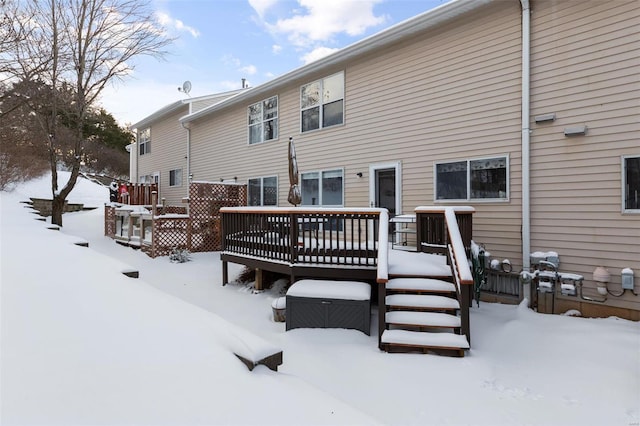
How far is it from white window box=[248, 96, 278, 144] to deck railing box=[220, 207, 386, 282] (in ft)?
13.1

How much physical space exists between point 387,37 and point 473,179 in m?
3.41

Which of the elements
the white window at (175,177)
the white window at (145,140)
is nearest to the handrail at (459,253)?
the white window at (175,177)

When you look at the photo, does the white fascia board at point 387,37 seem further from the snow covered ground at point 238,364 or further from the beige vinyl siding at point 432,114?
the snow covered ground at point 238,364

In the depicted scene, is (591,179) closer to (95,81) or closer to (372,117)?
(372,117)

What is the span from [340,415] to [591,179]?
18.0 ft

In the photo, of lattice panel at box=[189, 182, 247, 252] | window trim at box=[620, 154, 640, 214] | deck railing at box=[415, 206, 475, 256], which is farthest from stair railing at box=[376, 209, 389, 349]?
lattice panel at box=[189, 182, 247, 252]

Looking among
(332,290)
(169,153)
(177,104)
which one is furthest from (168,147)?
(332,290)

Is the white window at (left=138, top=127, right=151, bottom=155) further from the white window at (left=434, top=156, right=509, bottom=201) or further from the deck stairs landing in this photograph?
the deck stairs landing

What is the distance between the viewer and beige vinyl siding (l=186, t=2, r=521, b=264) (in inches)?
228

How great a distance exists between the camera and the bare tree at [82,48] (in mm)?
11047

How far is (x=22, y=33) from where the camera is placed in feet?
25.1

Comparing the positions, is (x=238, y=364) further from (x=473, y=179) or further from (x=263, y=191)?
(x=263, y=191)

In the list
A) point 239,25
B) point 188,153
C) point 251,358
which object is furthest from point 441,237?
point 188,153

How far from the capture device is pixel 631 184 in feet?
15.5
